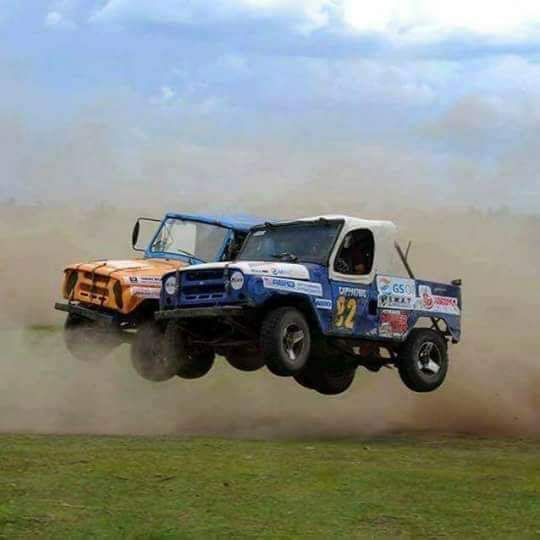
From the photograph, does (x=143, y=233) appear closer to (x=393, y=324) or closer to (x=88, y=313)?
(x=88, y=313)

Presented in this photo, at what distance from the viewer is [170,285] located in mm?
15250

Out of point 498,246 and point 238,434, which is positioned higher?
point 498,246

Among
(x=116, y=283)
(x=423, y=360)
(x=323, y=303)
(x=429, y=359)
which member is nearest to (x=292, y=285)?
(x=323, y=303)

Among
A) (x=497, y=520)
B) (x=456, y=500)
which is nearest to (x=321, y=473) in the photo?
(x=456, y=500)

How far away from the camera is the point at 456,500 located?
9727 millimetres

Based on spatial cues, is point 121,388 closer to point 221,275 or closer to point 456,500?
point 221,275

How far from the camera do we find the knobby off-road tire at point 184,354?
1559 centimetres

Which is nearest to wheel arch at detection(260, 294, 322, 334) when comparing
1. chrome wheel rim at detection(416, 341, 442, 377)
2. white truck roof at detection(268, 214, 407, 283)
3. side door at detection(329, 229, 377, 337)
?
side door at detection(329, 229, 377, 337)

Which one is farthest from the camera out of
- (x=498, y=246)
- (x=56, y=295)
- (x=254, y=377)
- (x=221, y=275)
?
(x=56, y=295)

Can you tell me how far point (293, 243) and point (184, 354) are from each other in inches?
83.1

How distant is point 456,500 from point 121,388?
940 centimetres

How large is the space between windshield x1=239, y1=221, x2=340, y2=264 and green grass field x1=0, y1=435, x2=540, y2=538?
3.27 metres

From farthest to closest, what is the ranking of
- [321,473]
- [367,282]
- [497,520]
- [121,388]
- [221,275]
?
[121,388]
[367,282]
[221,275]
[321,473]
[497,520]

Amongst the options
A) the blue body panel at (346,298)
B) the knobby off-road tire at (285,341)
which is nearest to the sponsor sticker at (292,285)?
the blue body panel at (346,298)
